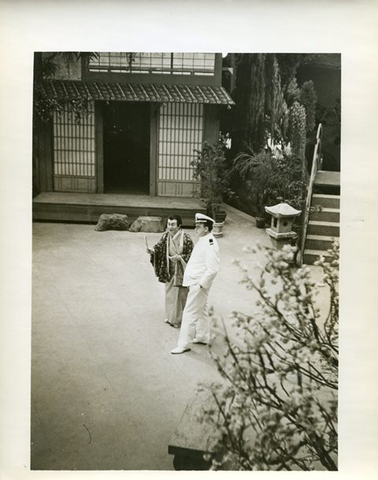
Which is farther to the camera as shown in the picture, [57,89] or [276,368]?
[57,89]

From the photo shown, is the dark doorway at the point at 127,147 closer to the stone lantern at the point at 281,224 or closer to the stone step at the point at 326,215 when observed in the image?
the stone lantern at the point at 281,224

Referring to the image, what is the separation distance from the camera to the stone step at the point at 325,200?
10.4 ft

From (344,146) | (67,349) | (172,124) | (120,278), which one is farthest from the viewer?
(172,124)

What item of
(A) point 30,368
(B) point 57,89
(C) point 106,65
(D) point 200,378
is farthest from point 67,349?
(C) point 106,65

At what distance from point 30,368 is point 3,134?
1.39 metres

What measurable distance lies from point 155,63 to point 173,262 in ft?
4.37

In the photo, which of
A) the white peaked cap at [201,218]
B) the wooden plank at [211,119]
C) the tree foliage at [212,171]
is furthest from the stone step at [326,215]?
the wooden plank at [211,119]

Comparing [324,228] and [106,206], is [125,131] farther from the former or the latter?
[324,228]

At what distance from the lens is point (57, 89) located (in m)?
3.41

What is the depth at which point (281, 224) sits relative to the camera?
3.29 metres

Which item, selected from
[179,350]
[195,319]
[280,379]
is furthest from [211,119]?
[280,379]

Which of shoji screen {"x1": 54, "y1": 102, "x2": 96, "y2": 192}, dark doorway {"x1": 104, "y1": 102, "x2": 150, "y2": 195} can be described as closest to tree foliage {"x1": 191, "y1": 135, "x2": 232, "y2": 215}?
dark doorway {"x1": 104, "y1": 102, "x2": 150, "y2": 195}

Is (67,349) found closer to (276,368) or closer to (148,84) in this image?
(276,368)

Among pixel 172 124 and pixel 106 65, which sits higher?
pixel 106 65
